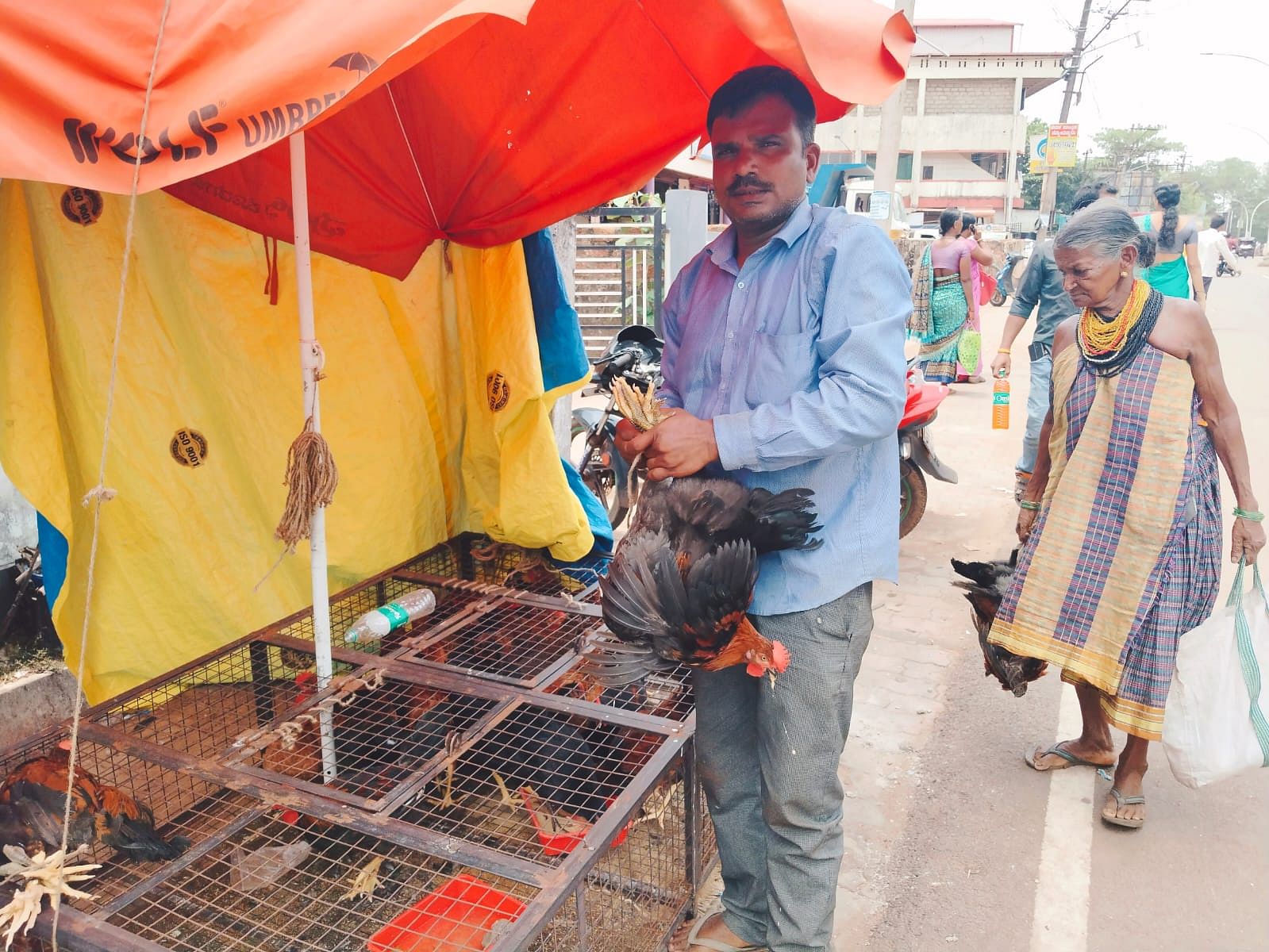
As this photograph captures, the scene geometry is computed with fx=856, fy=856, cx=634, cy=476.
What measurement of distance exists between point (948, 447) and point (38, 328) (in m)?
7.00

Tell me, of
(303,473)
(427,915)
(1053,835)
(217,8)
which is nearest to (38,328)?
(303,473)

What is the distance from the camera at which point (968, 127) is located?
4428 cm

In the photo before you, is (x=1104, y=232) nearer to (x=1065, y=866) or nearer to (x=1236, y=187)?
(x=1065, y=866)

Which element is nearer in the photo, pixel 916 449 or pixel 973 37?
pixel 916 449

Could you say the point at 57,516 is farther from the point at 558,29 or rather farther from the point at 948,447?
the point at 948,447

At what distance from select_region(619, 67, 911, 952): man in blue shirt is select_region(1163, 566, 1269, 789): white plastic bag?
4.57 feet

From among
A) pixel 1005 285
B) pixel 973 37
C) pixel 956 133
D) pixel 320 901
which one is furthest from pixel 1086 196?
pixel 973 37

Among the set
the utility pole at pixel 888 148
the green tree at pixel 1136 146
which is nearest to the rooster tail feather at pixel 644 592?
the utility pole at pixel 888 148

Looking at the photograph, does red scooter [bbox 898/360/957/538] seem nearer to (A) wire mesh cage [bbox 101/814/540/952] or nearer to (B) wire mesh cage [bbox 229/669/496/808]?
(B) wire mesh cage [bbox 229/669/496/808]

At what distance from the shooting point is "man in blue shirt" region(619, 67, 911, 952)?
1.83m

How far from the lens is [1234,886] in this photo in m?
2.65

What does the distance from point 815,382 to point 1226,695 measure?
1857 millimetres

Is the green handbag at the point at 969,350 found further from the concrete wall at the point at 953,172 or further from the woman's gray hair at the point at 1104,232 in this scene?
the concrete wall at the point at 953,172

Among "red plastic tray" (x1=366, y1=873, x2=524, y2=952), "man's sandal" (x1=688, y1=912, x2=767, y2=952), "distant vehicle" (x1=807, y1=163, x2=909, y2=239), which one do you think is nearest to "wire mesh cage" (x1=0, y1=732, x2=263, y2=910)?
"red plastic tray" (x1=366, y1=873, x2=524, y2=952)
